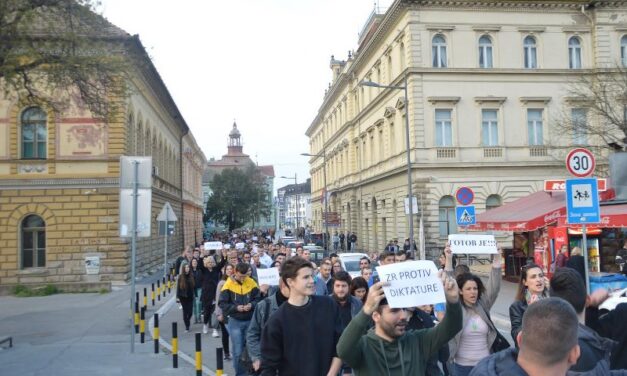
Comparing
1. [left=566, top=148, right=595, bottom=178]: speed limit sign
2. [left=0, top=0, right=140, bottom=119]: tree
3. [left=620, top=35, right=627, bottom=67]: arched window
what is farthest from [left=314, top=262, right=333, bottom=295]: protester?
[left=620, top=35, right=627, bottom=67]: arched window

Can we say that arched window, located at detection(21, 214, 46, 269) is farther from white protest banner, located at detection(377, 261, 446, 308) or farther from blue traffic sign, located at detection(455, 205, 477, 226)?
white protest banner, located at detection(377, 261, 446, 308)

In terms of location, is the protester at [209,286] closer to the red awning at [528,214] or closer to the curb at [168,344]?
the curb at [168,344]

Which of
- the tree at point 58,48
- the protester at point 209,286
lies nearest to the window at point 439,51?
the tree at point 58,48

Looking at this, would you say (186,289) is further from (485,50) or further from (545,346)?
(485,50)

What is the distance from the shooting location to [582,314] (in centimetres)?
427

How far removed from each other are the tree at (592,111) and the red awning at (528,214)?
7.82m

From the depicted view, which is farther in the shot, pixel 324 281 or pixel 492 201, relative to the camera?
pixel 492 201

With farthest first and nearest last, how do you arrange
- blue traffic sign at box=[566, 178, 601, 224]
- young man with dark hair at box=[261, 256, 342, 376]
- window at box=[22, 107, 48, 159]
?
1. window at box=[22, 107, 48, 159]
2. blue traffic sign at box=[566, 178, 601, 224]
3. young man with dark hair at box=[261, 256, 342, 376]

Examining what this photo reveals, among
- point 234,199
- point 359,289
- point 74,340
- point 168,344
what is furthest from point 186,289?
point 234,199

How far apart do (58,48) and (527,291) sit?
1380cm

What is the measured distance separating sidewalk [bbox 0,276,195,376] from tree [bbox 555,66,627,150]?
23371 mm

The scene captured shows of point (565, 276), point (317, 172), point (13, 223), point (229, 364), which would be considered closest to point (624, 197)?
point (229, 364)

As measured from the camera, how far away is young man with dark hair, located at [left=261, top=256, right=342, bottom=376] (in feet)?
15.5

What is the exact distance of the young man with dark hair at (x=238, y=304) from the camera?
870cm
